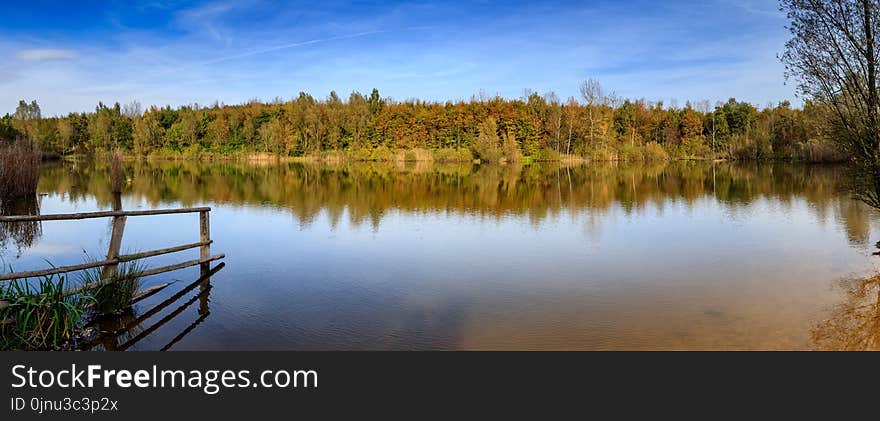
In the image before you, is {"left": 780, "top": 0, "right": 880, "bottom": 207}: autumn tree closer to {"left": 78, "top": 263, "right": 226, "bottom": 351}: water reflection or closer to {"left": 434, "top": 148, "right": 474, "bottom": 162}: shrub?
{"left": 78, "top": 263, "right": 226, "bottom": 351}: water reflection

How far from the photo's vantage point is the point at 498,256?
33.4ft

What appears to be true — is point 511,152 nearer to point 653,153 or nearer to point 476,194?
point 653,153

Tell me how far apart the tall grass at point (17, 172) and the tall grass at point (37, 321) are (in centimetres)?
1454

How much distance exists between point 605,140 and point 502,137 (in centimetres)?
1028

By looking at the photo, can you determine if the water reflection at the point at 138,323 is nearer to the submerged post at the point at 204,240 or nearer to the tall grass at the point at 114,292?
the tall grass at the point at 114,292

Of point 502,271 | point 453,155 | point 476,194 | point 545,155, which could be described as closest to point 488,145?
point 453,155

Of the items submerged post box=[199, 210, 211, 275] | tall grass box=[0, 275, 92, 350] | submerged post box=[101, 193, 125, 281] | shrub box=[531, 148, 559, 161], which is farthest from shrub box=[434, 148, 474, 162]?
tall grass box=[0, 275, 92, 350]

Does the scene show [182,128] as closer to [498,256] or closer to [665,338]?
[498,256]

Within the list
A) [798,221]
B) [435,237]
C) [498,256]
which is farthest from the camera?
[798,221]

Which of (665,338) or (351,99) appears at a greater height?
(351,99)

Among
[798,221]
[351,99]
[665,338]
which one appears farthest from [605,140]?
[665,338]

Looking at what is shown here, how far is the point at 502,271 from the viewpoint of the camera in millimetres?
9008
